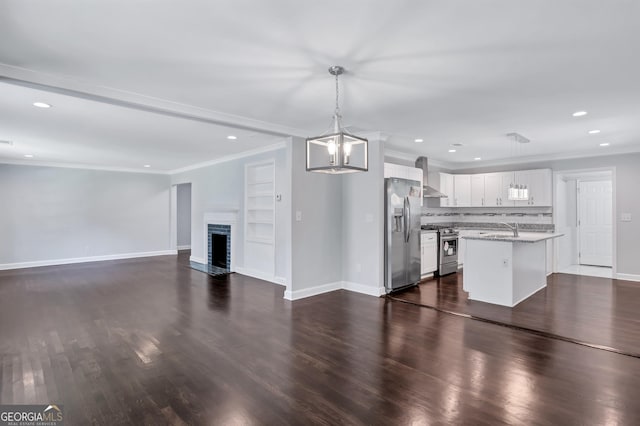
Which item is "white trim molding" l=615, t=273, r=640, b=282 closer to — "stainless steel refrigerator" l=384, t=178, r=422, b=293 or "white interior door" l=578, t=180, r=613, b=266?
"white interior door" l=578, t=180, r=613, b=266

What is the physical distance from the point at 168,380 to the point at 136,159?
6535mm

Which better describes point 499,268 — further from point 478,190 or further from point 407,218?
point 478,190

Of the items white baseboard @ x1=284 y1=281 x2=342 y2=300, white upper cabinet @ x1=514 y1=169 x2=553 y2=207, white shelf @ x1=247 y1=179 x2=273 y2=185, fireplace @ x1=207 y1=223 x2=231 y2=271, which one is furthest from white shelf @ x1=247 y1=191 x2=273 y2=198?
white upper cabinet @ x1=514 y1=169 x2=553 y2=207

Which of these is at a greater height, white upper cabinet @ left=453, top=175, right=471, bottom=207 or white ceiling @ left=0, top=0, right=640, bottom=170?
white ceiling @ left=0, top=0, right=640, bottom=170

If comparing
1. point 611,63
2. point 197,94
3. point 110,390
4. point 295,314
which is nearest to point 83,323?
point 110,390

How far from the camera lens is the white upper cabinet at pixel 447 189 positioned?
7.67 m

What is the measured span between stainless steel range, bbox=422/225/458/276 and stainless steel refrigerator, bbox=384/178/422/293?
1.06m

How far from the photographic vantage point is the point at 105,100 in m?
3.37

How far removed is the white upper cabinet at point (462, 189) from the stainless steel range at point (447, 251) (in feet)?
3.76

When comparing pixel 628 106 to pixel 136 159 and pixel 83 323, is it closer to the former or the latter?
pixel 83 323

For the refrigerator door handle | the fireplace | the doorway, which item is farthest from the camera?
the fireplace

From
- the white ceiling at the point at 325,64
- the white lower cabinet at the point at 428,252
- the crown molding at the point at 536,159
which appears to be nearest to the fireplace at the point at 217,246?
the white ceiling at the point at 325,64

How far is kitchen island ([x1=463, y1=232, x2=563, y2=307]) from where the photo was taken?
4.58m

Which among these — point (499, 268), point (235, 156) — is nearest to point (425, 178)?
point (499, 268)
